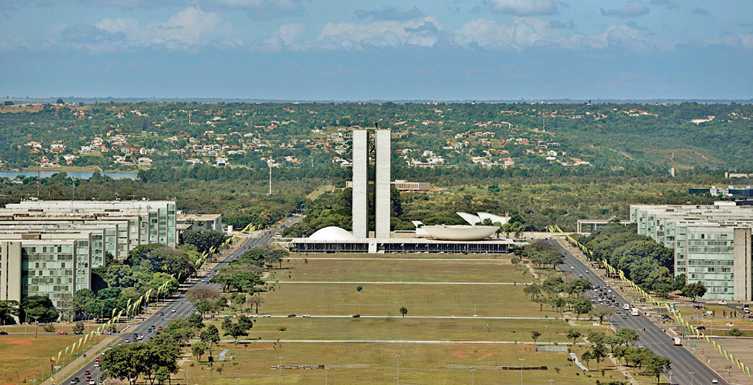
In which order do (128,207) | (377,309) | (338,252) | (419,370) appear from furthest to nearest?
(338,252), (128,207), (377,309), (419,370)

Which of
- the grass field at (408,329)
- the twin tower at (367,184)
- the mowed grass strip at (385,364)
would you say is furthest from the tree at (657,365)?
the twin tower at (367,184)

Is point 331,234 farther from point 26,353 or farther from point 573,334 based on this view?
point 26,353

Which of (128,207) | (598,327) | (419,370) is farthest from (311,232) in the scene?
(419,370)

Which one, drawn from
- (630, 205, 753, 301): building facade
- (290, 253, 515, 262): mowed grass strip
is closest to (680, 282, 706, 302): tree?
(630, 205, 753, 301): building facade

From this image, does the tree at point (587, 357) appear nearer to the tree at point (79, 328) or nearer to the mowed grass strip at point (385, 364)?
the mowed grass strip at point (385, 364)

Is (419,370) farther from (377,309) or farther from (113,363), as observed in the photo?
(377,309)
